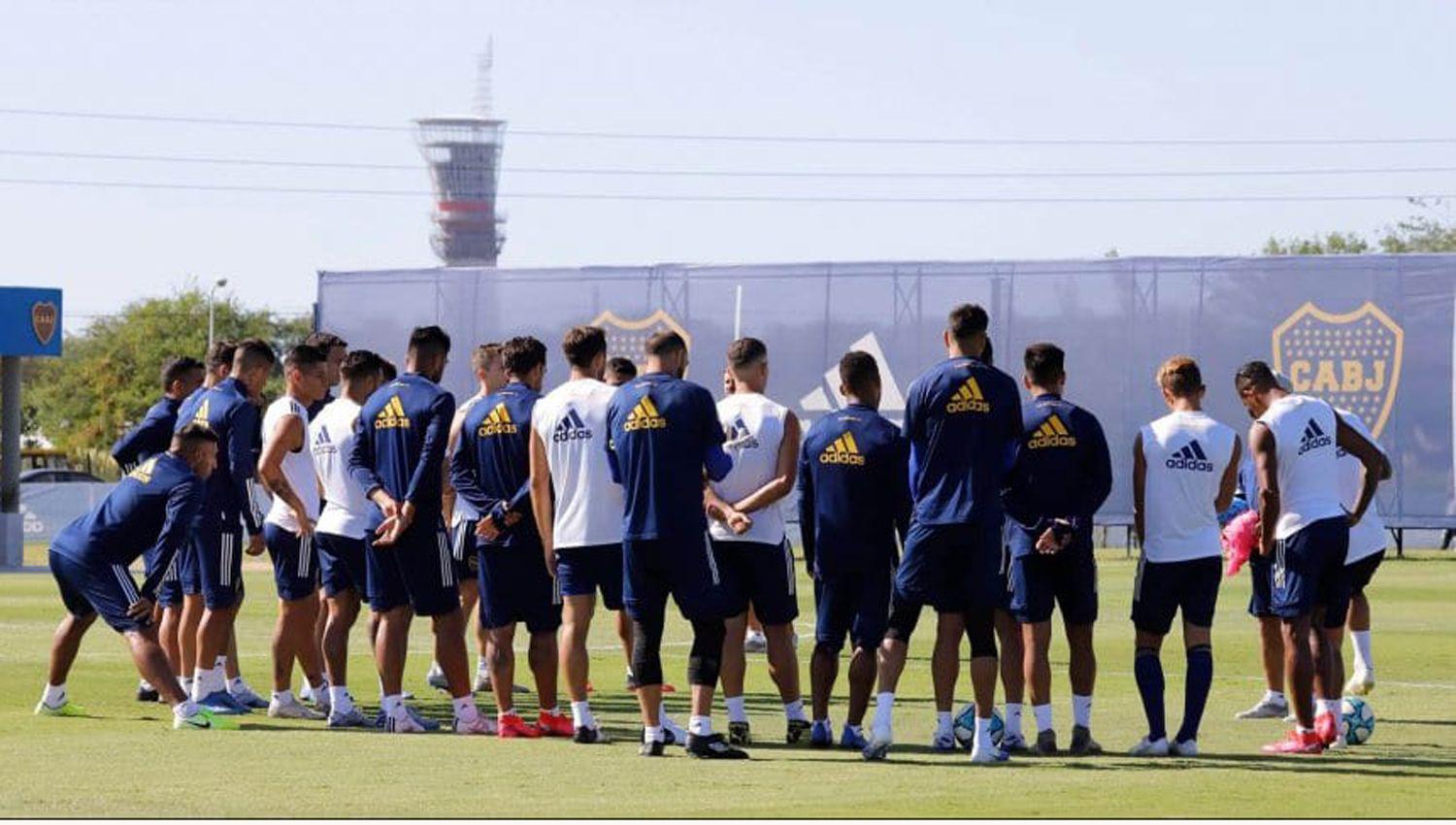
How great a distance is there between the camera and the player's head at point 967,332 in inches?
531

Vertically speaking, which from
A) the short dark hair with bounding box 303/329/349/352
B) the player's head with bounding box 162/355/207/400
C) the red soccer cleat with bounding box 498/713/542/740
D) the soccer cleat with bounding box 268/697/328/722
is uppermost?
the short dark hair with bounding box 303/329/349/352

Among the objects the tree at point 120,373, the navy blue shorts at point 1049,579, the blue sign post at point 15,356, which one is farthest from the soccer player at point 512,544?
the tree at point 120,373

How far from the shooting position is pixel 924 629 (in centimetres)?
2531

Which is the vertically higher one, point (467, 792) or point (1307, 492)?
point (1307, 492)

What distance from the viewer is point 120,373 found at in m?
103

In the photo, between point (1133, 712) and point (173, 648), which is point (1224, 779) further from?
point (173, 648)

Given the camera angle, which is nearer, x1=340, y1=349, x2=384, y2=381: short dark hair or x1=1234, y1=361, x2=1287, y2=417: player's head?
x1=1234, y1=361, x2=1287, y2=417: player's head

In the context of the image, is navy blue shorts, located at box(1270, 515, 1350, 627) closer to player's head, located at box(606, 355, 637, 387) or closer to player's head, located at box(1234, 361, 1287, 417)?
player's head, located at box(1234, 361, 1287, 417)

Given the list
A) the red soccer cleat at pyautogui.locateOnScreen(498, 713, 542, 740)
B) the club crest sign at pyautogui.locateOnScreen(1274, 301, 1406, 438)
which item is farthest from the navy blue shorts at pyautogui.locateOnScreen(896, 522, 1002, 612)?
the club crest sign at pyautogui.locateOnScreen(1274, 301, 1406, 438)

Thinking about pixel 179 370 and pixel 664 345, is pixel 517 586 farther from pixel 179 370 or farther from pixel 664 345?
pixel 179 370

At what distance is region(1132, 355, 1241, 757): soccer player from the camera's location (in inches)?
547

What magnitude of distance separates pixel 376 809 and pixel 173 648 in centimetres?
634

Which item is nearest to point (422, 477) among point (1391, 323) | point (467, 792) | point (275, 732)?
point (275, 732)

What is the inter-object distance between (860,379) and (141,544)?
4496 millimetres
